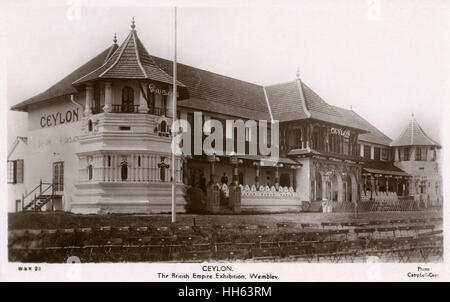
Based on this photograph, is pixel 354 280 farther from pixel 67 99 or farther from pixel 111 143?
pixel 67 99

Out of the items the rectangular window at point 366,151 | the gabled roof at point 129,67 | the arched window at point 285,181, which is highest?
the gabled roof at point 129,67

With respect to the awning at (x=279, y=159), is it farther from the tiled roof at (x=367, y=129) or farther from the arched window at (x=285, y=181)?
the tiled roof at (x=367, y=129)

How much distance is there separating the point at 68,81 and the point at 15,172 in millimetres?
2079

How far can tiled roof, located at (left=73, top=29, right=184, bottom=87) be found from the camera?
38.9 feet

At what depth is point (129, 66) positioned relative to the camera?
476 inches

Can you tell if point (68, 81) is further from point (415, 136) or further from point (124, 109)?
point (415, 136)

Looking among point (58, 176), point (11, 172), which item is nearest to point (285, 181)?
point (58, 176)

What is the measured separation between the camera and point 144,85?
471 inches

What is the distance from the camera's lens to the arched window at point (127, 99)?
11.9 m

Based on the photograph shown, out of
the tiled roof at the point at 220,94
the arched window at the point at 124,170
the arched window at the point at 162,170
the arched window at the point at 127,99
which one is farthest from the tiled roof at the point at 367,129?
the arched window at the point at 124,170

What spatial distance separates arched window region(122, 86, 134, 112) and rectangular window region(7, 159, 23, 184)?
2279 millimetres

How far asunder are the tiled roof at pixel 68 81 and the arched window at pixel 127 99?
2.46 ft

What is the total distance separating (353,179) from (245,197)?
4.57m
